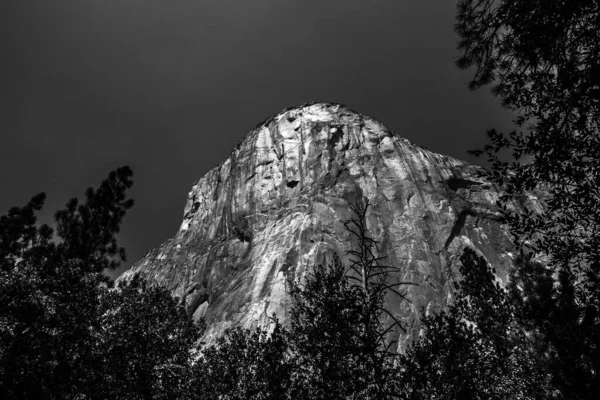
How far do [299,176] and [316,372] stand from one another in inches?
2630

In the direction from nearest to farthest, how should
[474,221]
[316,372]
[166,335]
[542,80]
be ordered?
[542,80], [316,372], [166,335], [474,221]

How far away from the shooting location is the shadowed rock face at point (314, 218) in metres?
59.1

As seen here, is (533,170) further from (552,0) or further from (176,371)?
(176,371)

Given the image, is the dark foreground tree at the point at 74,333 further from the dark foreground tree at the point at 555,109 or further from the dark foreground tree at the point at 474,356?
the dark foreground tree at the point at 555,109

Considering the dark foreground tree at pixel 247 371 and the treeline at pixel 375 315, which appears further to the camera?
the dark foreground tree at pixel 247 371

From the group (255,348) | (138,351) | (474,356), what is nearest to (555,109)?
(474,356)

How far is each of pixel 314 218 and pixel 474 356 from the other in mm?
51847

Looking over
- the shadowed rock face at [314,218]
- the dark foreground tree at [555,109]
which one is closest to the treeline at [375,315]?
the dark foreground tree at [555,109]

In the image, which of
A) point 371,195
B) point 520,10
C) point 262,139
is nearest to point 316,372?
point 520,10

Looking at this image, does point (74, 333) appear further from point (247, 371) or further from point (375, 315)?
point (375, 315)

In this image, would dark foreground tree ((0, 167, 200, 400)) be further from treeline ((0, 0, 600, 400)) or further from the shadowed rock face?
the shadowed rock face

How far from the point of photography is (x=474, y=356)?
15578 mm

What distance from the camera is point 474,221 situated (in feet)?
224

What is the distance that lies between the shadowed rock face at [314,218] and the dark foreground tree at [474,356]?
2783cm
